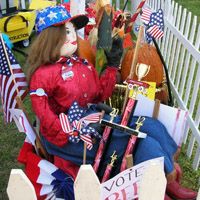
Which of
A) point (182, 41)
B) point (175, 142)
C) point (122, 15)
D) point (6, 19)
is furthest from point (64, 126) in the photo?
point (6, 19)

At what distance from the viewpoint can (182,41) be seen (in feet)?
11.5

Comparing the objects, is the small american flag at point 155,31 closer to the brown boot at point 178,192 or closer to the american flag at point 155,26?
the american flag at point 155,26

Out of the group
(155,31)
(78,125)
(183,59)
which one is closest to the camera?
(78,125)

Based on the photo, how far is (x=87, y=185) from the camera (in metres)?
1.44

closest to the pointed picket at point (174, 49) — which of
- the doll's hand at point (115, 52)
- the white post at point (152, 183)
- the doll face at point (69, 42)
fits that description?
the doll's hand at point (115, 52)

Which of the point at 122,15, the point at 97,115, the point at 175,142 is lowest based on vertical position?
the point at 175,142

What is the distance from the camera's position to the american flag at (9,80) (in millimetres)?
2383

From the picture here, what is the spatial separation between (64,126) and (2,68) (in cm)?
63

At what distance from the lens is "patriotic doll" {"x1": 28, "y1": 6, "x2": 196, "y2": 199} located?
225 centimetres

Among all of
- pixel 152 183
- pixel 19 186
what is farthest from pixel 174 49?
pixel 19 186

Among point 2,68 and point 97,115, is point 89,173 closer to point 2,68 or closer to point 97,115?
point 97,115

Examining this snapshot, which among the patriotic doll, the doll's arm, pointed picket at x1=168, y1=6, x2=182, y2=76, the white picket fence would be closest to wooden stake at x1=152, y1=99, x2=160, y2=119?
the patriotic doll

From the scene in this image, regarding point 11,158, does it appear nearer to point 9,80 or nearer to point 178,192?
point 9,80

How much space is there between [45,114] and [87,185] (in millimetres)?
974
